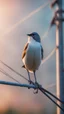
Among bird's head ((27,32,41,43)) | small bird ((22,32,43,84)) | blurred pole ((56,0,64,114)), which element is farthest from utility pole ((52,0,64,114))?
small bird ((22,32,43,84))

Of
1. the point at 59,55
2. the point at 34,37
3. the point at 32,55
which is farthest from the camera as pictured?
Result: the point at 59,55

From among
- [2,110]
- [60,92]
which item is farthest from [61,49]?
[2,110]

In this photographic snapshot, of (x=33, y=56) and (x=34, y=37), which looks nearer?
(x=33, y=56)

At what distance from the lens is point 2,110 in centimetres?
791

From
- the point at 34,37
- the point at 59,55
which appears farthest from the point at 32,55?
the point at 59,55

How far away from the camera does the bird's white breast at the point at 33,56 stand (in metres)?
2.84

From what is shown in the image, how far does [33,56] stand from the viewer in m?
2.84

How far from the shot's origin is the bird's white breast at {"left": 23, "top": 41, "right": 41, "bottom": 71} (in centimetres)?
284

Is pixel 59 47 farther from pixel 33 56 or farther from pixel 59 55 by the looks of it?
pixel 33 56

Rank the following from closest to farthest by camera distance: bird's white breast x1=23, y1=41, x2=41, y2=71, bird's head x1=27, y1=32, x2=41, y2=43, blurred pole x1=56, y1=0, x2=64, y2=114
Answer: bird's white breast x1=23, y1=41, x2=41, y2=71 < bird's head x1=27, y1=32, x2=41, y2=43 < blurred pole x1=56, y1=0, x2=64, y2=114

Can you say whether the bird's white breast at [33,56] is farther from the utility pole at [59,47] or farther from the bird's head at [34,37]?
the utility pole at [59,47]

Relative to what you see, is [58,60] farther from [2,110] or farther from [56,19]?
[2,110]

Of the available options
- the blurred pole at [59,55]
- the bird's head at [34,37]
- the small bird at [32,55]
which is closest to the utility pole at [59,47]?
the blurred pole at [59,55]

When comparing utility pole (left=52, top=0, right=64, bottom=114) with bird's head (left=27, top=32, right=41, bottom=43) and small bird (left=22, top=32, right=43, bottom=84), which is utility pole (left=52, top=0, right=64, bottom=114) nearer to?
bird's head (left=27, top=32, right=41, bottom=43)
